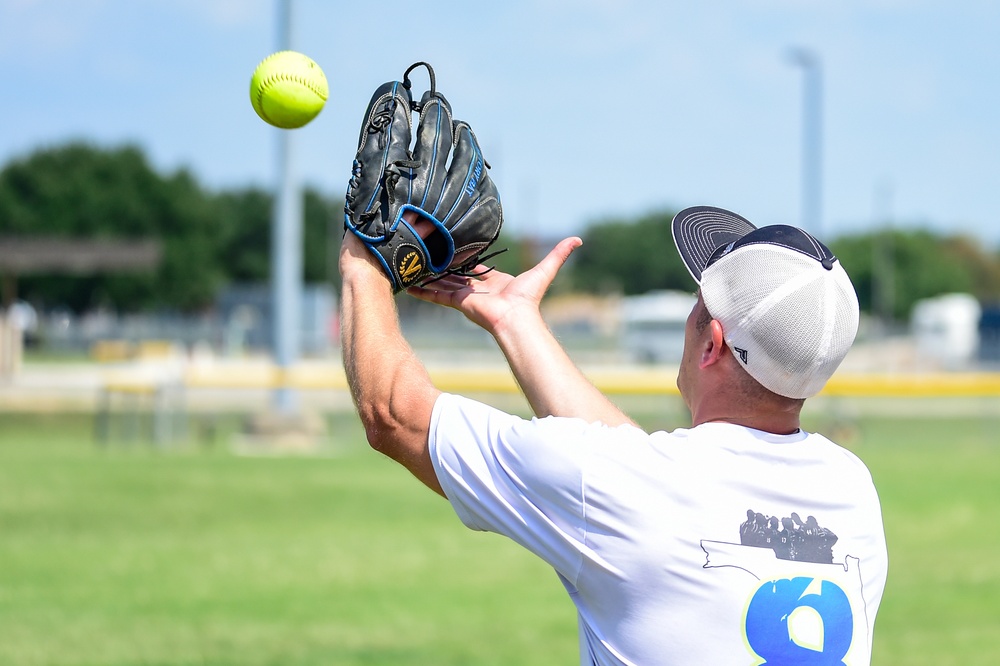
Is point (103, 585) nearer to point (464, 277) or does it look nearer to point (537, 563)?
point (537, 563)

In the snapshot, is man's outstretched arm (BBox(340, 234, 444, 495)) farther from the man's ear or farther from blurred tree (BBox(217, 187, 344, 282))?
blurred tree (BBox(217, 187, 344, 282))

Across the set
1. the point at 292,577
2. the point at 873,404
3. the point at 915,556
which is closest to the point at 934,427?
the point at 873,404

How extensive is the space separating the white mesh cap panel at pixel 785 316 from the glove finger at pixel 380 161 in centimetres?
81

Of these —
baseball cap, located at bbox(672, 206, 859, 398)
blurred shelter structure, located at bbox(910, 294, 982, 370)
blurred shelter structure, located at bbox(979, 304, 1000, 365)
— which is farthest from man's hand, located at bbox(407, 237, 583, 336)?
blurred shelter structure, located at bbox(910, 294, 982, 370)

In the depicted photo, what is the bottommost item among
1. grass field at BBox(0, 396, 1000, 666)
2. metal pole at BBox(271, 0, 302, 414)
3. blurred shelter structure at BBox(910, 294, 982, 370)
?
blurred shelter structure at BBox(910, 294, 982, 370)

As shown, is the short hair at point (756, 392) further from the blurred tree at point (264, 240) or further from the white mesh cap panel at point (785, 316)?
the blurred tree at point (264, 240)

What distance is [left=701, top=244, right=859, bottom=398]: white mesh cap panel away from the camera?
A: 211 cm

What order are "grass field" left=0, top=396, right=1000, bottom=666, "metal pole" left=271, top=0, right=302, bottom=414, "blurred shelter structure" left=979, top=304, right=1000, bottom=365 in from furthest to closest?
"blurred shelter structure" left=979, top=304, right=1000, bottom=365 → "metal pole" left=271, top=0, right=302, bottom=414 → "grass field" left=0, top=396, right=1000, bottom=666

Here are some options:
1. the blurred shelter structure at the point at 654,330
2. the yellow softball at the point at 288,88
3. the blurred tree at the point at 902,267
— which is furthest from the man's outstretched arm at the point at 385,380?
the blurred tree at the point at 902,267

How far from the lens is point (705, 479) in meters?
2.05

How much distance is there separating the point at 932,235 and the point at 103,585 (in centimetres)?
9707

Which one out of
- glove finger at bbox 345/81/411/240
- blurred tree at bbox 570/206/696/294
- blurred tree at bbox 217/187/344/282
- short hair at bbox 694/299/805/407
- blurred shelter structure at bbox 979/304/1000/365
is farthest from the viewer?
blurred tree at bbox 570/206/696/294

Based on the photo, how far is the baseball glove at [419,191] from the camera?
2.54 meters

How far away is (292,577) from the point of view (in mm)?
8352
